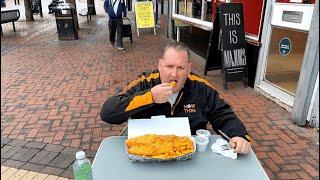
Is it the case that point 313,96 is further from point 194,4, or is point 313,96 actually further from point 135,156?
point 194,4

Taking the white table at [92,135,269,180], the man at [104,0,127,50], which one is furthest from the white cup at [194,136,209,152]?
the man at [104,0,127,50]

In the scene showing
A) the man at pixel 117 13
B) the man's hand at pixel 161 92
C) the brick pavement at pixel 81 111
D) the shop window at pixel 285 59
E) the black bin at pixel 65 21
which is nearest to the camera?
the man's hand at pixel 161 92

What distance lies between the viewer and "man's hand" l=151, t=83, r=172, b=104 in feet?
5.89

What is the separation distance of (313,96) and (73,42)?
25.3 feet

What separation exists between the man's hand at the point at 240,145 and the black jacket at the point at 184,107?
0.16 metres

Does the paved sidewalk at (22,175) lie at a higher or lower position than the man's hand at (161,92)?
lower

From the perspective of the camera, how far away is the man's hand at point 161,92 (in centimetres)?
180

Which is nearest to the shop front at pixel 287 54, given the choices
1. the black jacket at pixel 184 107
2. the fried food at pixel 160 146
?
the black jacket at pixel 184 107

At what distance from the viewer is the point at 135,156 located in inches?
60.6

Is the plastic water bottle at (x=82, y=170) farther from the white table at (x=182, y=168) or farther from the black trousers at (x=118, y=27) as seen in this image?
the black trousers at (x=118, y=27)

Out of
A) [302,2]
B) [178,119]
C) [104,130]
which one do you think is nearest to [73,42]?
[104,130]

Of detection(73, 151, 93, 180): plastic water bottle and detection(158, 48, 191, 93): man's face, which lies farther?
detection(158, 48, 191, 93): man's face

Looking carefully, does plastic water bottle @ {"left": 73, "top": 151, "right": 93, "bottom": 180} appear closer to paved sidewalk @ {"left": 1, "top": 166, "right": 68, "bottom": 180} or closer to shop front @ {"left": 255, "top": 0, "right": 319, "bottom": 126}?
paved sidewalk @ {"left": 1, "top": 166, "right": 68, "bottom": 180}

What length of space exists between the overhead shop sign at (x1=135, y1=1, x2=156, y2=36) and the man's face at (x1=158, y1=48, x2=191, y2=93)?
9008 mm
